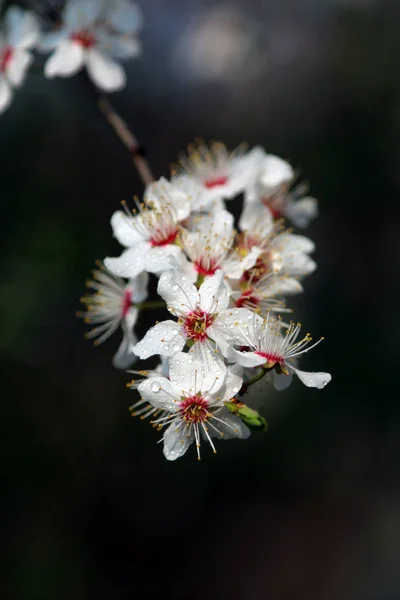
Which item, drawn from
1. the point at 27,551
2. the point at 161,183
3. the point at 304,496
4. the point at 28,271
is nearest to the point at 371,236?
the point at 304,496

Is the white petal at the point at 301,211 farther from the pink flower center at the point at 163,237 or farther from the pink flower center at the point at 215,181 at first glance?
the pink flower center at the point at 163,237

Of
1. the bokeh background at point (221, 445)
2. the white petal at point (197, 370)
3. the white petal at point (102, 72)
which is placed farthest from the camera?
the bokeh background at point (221, 445)

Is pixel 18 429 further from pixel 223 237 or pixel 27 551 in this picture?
pixel 223 237

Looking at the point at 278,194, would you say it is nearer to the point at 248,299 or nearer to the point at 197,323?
the point at 248,299

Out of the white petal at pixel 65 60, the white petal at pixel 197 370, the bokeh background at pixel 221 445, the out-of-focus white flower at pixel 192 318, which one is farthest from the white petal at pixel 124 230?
the bokeh background at pixel 221 445

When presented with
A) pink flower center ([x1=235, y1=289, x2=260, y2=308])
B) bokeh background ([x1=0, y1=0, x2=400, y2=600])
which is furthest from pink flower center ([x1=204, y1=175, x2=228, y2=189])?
bokeh background ([x1=0, y1=0, x2=400, y2=600])

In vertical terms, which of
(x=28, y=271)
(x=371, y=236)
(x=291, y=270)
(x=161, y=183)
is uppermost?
(x=371, y=236)
